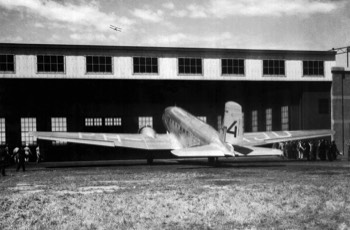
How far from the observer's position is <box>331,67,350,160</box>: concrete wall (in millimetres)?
44031

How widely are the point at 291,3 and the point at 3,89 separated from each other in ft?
87.4

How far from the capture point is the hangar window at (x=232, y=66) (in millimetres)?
42750

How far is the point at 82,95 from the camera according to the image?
46094 mm

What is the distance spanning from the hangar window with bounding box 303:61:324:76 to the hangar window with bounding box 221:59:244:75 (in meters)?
6.39

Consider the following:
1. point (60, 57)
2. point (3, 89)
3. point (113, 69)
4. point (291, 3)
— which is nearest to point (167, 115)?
point (113, 69)

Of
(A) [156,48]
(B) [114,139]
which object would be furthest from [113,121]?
(B) [114,139]

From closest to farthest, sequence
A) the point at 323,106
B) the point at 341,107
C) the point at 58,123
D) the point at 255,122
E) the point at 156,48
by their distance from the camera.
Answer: the point at 156,48 < the point at 341,107 < the point at 323,106 < the point at 58,123 < the point at 255,122

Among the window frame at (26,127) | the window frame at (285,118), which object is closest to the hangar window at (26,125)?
the window frame at (26,127)

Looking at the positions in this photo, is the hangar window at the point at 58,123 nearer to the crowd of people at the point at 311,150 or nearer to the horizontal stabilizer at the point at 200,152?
the crowd of people at the point at 311,150

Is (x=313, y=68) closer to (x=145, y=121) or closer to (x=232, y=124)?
(x=145, y=121)

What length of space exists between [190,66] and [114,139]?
523 inches

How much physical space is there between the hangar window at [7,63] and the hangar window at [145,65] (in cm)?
1047

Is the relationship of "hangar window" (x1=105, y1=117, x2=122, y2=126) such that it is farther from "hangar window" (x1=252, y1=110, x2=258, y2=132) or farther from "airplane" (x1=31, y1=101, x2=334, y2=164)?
"hangar window" (x1=252, y1=110, x2=258, y2=132)

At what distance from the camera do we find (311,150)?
37.2 m
